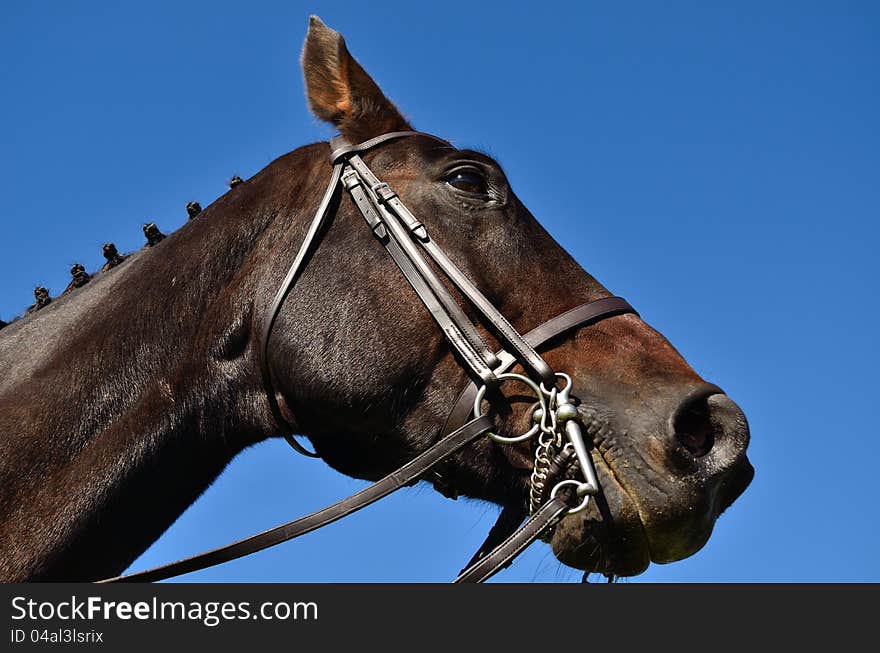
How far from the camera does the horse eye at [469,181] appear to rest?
16.1 ft

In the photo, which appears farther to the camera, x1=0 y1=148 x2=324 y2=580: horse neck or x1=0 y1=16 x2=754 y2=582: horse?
x1=0 y1=148 x2=324 y2=580: horse neck

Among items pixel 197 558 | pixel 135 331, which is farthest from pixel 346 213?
pixel 197 558

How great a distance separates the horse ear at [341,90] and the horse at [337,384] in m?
0.15

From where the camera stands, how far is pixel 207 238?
514 centimetres

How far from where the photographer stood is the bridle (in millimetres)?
4043

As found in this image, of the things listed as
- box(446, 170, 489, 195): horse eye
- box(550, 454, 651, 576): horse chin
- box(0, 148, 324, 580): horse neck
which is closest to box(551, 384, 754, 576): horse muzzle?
box(550, 454, 651, 576): horse chin

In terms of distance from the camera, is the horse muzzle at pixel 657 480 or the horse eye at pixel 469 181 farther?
the horse eye at pixel 469 181

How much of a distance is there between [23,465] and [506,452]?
2148 millimetres

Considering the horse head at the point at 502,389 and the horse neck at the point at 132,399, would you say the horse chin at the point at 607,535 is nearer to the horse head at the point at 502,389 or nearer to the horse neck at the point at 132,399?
the horse head at the point at 502,389

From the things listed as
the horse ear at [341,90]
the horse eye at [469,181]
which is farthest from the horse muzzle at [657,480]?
the horse ear at [341,90]

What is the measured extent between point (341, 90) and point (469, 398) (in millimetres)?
2053

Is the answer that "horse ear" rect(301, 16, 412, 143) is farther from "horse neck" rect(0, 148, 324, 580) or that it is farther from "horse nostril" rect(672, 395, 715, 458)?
"horse nostril" rect(672, 395, 715, 458)

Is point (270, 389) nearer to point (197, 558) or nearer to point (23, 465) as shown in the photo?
point (197, 558)

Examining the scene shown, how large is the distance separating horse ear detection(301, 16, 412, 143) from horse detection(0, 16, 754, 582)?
5.9 inches
